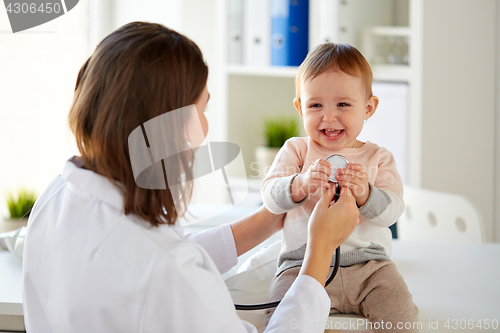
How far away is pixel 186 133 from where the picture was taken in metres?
0.59

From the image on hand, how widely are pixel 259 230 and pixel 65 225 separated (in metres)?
0.42

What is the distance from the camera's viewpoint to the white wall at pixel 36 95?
1.89 m

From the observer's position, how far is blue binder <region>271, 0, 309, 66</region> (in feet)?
7.14

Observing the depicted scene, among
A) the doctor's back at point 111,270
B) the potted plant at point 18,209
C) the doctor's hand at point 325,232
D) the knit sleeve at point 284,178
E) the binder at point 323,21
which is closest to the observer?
the doctor's back at point 111,270

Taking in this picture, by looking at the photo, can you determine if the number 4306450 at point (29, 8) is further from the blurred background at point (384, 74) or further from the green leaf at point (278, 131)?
the green leaf at point (278, 131)

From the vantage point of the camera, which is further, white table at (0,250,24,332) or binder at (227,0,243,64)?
binder at (227,0,243,64)

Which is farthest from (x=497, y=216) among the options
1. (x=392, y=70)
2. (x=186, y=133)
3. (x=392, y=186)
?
(x=186, y=133)

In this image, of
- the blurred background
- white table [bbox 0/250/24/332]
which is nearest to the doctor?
white table [bbox 0/250/24/332]

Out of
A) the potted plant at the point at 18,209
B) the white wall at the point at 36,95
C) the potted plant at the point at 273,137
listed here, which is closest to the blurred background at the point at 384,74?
the white wall at the point at 36,95

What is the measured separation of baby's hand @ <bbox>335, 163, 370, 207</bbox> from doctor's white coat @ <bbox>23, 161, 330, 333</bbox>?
200 millimetres

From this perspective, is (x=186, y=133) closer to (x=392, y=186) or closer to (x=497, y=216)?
(x=392, y=186)

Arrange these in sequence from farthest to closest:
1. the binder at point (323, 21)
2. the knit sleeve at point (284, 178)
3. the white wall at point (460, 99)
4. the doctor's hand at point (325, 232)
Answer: the binder at point (323, 21)
the white wall at point (460, 99)
the knit sleeve at point (284, 178)
the doctor's hand at point (325, 232)

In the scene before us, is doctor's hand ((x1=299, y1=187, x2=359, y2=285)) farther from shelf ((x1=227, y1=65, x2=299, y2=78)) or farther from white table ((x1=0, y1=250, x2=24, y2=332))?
shelf ((x1=227, y1=65, x2=299, y2=78))

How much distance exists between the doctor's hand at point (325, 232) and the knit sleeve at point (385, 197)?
60mm
